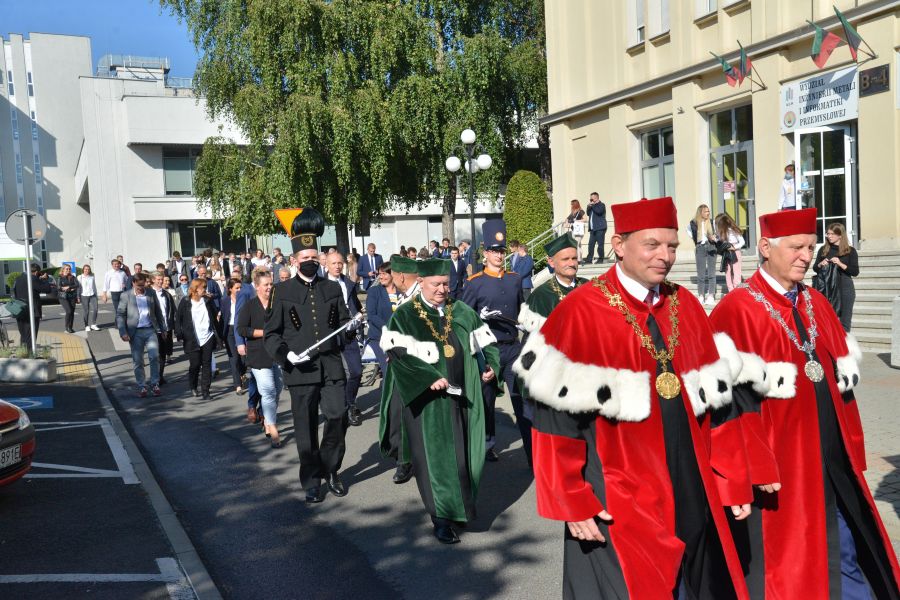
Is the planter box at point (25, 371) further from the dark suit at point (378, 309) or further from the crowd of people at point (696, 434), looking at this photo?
the crowd of people at point (696, 434)

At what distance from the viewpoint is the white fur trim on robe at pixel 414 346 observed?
600cm

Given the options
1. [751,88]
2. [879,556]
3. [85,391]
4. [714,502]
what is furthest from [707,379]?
[751,88]


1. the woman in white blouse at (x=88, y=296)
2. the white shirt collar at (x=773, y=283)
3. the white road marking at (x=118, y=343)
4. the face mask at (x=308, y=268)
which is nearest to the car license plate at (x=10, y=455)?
the face mask at (x=308, y=268)

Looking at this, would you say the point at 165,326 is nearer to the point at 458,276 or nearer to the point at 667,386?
the point at 458,276

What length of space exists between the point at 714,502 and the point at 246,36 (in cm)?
2334

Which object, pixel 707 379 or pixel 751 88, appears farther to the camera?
pixel 751 88

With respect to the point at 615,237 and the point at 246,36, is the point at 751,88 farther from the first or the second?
the point at 615,237

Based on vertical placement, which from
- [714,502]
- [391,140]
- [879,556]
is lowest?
[879,556]

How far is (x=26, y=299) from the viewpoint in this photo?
1975 cm

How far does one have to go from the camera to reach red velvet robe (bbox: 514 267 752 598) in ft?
10.2

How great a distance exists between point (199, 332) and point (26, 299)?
31.1 feet

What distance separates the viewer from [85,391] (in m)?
13.5

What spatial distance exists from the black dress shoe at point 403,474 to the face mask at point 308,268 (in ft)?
6.16

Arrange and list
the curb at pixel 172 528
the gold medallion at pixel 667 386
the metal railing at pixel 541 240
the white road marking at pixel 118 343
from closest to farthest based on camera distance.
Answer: the gold medallion at pixel 667 386 < the curb at pixel 172 528 < the white road marking at pixel 118 343 < the metal railing at pixel 541 240
